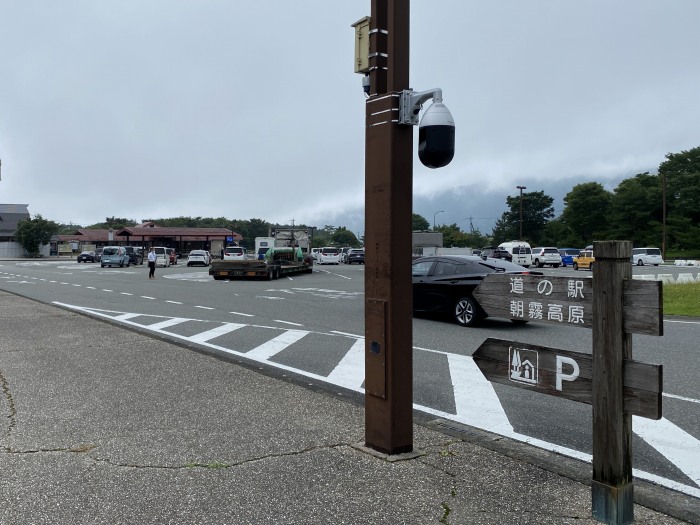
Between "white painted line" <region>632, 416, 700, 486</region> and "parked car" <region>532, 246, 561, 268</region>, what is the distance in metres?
47.3

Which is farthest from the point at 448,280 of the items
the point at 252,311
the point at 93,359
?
the point at 93,359

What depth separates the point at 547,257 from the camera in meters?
51.0

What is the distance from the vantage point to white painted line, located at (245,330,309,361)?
29.6 feet

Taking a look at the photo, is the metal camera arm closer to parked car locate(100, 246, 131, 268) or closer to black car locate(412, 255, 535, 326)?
black car locate(412, 255, 535, 326)

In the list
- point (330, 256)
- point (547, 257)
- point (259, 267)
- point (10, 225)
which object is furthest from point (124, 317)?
point (10, 225)

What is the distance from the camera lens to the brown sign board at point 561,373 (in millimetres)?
3096

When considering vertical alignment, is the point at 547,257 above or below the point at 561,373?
below

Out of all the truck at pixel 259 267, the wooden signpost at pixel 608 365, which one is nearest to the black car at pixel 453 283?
the wooden signpost at pixel 608 365

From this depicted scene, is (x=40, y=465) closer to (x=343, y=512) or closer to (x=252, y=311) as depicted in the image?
(x=343, y=512)

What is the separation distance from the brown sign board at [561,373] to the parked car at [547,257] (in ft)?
162

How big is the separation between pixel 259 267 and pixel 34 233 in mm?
56953

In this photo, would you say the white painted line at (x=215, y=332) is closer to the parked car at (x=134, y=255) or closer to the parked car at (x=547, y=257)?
the parked car at (x=134, y=255)

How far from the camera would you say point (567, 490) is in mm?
3836

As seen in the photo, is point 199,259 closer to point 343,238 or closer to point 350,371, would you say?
point 350,371
